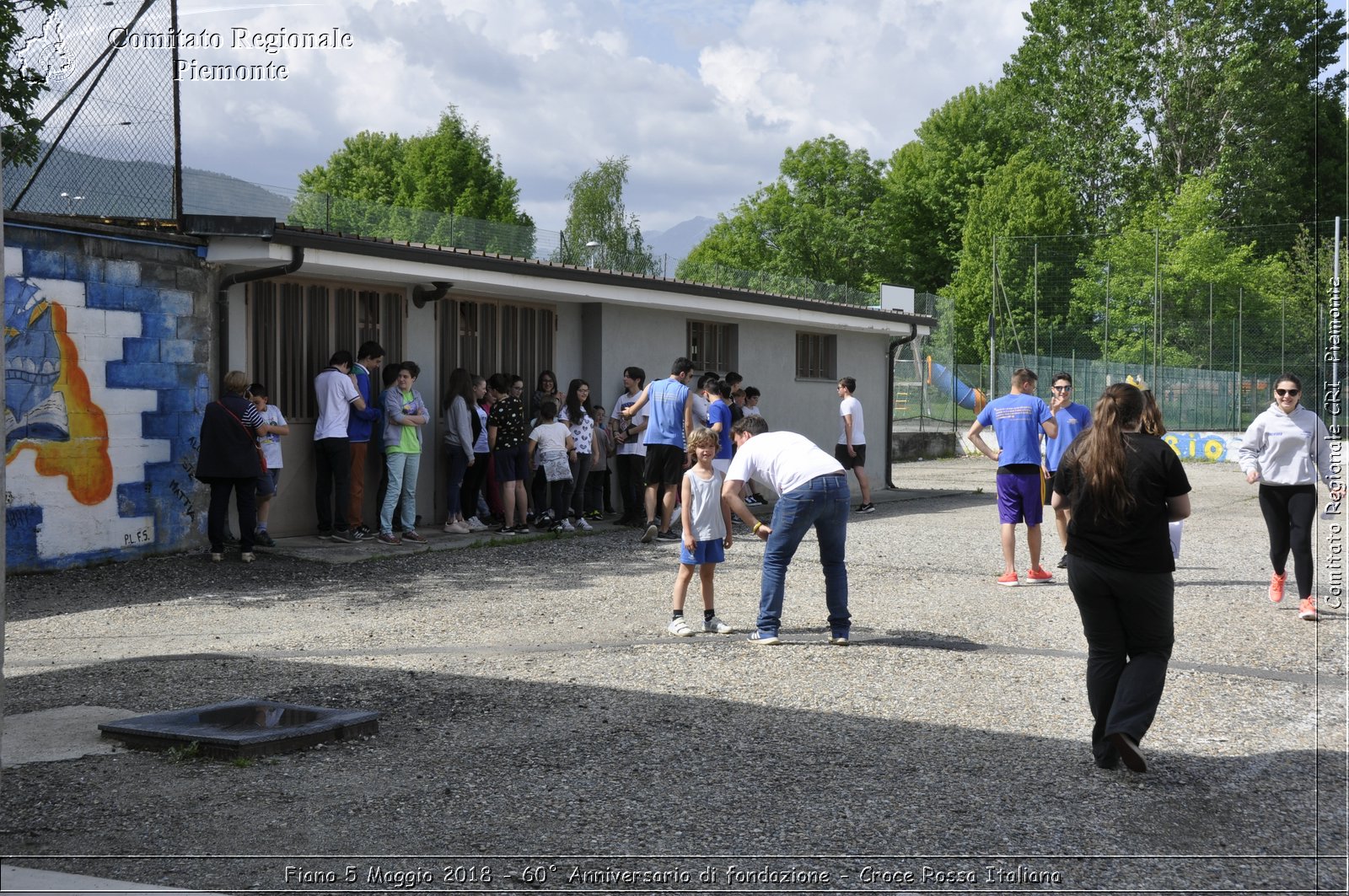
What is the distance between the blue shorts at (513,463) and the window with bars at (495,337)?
1507mm

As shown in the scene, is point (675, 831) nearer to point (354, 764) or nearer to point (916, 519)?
point (354, 764)

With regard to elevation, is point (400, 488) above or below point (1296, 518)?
above

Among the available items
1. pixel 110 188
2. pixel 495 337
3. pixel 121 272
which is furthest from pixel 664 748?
pixel 495 337

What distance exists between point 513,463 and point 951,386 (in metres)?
22.6

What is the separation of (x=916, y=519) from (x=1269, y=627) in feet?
26.9

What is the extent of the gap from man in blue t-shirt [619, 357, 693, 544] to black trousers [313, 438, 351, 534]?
3068mm

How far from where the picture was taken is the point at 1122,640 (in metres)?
5.50

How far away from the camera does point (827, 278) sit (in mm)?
58781

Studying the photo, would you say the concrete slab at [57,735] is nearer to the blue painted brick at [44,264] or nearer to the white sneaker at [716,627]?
the white sneaker at [716,627]

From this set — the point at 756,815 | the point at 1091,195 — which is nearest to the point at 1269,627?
the point at 756,815

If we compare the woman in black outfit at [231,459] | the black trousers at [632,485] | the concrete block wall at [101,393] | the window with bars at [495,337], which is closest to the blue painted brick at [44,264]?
the concrete block wall at [101,393]

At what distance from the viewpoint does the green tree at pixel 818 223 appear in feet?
193

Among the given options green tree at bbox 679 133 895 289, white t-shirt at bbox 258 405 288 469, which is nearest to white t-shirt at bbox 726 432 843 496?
white t-shirt at bbox 258 405 288 469

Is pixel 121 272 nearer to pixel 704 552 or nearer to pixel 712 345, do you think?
pixel 704 552
